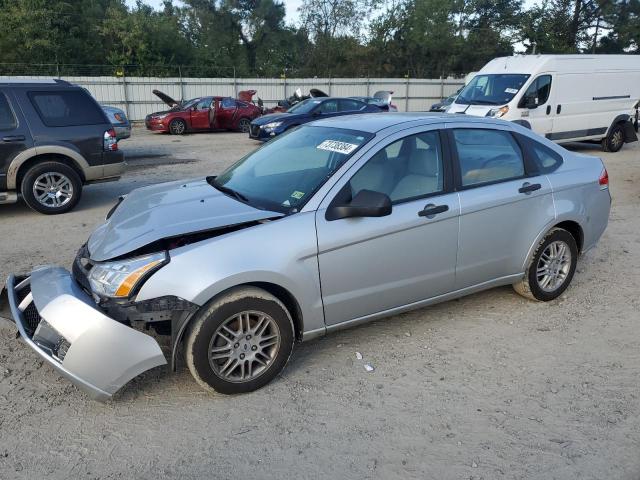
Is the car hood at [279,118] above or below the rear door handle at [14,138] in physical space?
below

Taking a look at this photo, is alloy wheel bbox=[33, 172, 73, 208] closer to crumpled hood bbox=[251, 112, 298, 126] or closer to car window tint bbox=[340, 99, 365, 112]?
crumpled hood bbox=[251, 112, 298, 126]

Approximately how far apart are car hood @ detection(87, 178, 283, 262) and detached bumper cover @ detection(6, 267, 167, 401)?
39cm

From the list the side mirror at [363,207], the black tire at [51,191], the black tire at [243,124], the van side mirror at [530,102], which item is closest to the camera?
the side mirror at [363,207]

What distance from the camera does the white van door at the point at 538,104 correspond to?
12.6 metres

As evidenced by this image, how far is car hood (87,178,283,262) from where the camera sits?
347cm

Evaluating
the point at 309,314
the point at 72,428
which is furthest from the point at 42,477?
the point at 309,314

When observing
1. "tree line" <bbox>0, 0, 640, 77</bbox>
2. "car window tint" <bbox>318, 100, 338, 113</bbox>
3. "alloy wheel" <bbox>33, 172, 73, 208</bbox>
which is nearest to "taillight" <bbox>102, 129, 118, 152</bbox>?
"alloy wheel" <bbox>33, 172, 73, 208</bbox>

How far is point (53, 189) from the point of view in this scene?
26.5ft

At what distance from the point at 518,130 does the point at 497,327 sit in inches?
65.9

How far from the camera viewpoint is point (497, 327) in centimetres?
459

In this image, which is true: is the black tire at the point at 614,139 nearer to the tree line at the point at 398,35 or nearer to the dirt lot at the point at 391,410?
the dirt lot at the point at 391,410

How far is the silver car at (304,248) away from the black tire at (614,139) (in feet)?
37.7

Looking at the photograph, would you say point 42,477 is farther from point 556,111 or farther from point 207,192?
point 556,111

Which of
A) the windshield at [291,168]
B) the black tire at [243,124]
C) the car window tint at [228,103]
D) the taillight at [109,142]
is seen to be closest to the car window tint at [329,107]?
the black tire at [243,124]
